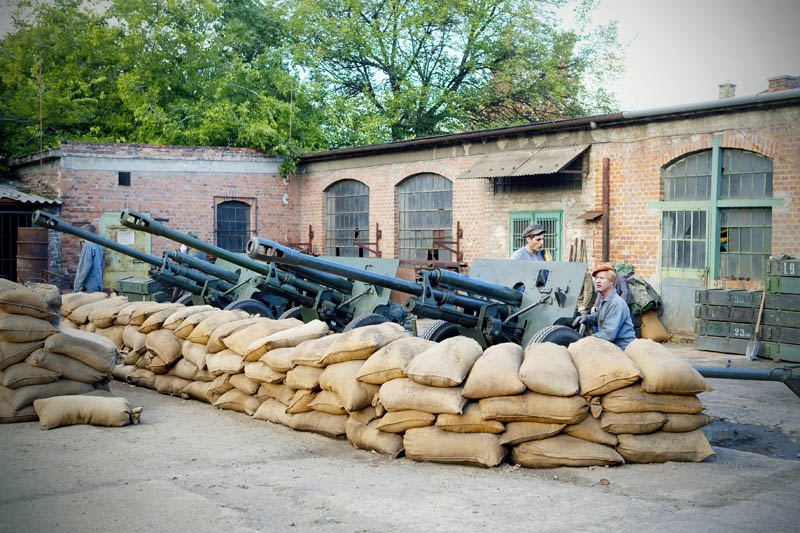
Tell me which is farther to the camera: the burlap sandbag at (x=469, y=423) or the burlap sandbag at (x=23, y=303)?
the burlap sandbag at (x=23, y=303)

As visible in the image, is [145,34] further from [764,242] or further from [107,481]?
[107,481]

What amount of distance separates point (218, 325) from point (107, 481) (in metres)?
2.95

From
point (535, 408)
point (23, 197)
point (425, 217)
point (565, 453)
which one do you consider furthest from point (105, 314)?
point (23, 197)

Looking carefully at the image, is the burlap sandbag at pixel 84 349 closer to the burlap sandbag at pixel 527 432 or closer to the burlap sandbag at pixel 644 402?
the burlap sandbag at pixel 527 432

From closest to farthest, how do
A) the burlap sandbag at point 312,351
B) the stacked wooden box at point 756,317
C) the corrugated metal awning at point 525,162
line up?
→ the burlap sandbag at point 312,351 < the stacked wooden box at point 756,317 < the corrugated metal awning at point 525,162

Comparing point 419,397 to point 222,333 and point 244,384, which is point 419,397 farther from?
point 222,333

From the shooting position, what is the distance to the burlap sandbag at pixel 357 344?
655 centimetres

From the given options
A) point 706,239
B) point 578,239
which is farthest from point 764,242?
point 578,239

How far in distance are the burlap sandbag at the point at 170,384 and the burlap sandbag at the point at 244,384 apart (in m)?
0.95

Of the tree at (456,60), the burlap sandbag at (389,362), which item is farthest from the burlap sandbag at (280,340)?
the tree at (456,60)

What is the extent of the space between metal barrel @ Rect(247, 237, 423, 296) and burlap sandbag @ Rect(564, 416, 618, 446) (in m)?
2.92

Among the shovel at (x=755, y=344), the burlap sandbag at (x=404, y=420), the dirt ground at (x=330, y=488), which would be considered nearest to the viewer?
the dirt ground at (x=330, y=488)

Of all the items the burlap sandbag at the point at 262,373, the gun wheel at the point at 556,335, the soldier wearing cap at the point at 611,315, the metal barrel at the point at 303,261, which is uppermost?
the metal barrel at the point at 303,261

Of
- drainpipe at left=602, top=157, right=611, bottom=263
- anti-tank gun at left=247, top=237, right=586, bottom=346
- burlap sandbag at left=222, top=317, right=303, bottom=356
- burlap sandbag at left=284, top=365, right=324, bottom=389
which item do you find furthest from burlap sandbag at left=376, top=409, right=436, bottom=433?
drainpipe at left=602, top=157, right=611, bottom=263
